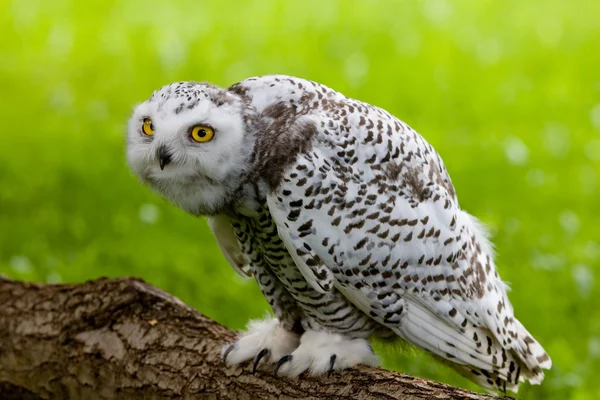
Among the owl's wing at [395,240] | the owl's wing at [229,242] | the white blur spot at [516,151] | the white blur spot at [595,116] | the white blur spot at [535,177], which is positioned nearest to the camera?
the owl's wing at [395,240]

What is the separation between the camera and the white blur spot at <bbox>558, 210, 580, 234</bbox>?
6.08m

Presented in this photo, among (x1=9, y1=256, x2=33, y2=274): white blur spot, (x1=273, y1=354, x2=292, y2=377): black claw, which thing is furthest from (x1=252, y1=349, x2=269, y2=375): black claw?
(x1=9, y1=256, x2=33, y2=274): white blur spot

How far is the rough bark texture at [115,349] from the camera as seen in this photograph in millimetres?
3479

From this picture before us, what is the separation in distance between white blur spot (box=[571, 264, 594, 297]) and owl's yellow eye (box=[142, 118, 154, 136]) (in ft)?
11.5

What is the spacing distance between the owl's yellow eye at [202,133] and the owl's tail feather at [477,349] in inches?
41.6

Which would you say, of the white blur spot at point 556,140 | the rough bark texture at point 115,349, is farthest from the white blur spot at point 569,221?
the rough bark texture at point 115,349

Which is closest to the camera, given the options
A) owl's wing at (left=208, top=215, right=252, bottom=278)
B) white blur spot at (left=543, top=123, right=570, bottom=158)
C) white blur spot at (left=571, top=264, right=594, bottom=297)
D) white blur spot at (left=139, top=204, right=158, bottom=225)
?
owl's wing at (left=208, top=215, right=252, bottom=278)

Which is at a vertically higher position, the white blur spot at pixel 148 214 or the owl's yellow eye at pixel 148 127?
the white blur spot at pixel 148 214

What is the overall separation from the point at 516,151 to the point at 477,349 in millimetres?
3869

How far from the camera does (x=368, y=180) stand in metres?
3.13

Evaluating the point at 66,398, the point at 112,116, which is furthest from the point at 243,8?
the point at 66,398

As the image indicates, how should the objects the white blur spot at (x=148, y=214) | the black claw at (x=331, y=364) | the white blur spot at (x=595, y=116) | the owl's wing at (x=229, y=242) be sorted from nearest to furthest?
the black claw at (x=331, y=364)
the owl's wing at (x=229, y=242)
the white blur spot at (x=148, y=214)
the white blur spot at (x=595, y=116)

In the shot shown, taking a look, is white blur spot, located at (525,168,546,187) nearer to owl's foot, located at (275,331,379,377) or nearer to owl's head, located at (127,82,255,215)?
owl's foot, located at (275,331,379,377)

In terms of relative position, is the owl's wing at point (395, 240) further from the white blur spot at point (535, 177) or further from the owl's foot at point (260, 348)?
the white blur spot at point (535, 177)
